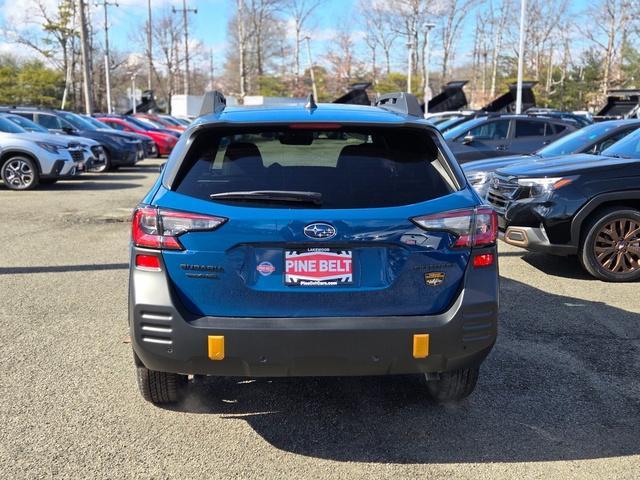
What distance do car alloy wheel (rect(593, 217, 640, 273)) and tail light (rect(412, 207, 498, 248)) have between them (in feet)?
12.8

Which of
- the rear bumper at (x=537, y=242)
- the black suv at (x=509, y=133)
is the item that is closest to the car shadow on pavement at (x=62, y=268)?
the rear bumper at (x=537, y=242)

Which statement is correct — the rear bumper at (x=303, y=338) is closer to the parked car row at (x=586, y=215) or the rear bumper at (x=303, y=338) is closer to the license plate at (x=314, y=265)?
the license plate at (x=314, y=265)

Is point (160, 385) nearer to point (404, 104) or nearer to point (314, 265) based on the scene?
point (314, 265)

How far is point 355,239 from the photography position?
2.95 metres

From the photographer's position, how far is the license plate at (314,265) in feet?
9.73

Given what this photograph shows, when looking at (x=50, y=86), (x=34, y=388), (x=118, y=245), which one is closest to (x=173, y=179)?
(x=34, y=388)

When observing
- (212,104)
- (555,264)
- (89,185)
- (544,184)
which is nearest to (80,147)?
(89,185)

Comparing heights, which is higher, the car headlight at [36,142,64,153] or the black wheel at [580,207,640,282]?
the car headlight at [36,142,64,153]

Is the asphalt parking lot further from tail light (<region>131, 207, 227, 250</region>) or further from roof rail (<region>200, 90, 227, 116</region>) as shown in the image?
roof rail (<region>200, 90, 227, 116</region>)

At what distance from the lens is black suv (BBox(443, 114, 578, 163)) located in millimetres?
13695

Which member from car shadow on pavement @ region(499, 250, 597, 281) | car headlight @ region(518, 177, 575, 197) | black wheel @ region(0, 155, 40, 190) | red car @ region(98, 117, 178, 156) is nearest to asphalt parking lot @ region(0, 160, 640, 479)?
car shadow on pavement @ region(499, 250, 597, 281)

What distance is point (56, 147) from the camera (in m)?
14.2

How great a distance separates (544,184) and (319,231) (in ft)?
14.3

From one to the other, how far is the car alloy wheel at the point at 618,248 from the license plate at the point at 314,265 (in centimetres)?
445
